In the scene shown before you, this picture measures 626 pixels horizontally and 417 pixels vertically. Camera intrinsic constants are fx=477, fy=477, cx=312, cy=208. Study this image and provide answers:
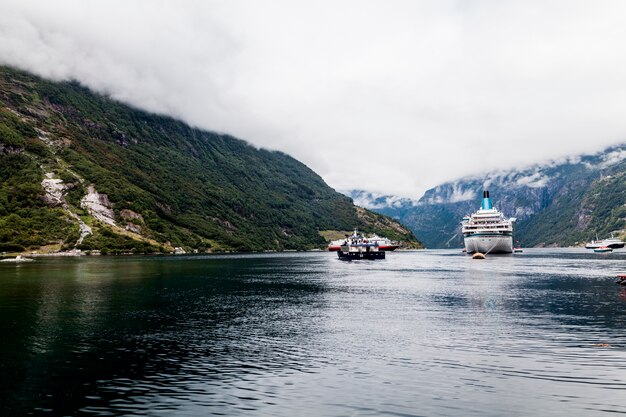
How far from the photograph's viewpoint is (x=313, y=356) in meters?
47.8

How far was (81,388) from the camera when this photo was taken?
36625 mm

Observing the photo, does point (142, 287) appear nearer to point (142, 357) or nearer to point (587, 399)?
point (142, 357)

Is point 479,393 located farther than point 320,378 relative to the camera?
No

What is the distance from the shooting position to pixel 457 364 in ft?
143

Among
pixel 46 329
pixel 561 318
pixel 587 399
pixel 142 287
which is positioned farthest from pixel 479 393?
pixel 142 287

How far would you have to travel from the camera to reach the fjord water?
33.5 metres

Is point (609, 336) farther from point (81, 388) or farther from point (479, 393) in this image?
point (81, 388)

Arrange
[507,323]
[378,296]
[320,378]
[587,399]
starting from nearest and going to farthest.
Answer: [587,399] → [320,378] → [507,323] → [378,296]

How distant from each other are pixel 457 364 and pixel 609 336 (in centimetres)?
2335

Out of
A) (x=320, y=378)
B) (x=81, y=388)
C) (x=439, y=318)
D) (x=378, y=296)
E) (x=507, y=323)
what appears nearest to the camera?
(x=81, y=388)

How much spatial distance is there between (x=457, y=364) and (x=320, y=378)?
43.0 ft

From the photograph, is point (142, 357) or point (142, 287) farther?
point (142, 287)

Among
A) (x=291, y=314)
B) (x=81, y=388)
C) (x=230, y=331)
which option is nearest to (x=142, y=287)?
(x=291, y=314)

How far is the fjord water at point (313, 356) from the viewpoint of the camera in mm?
33500
